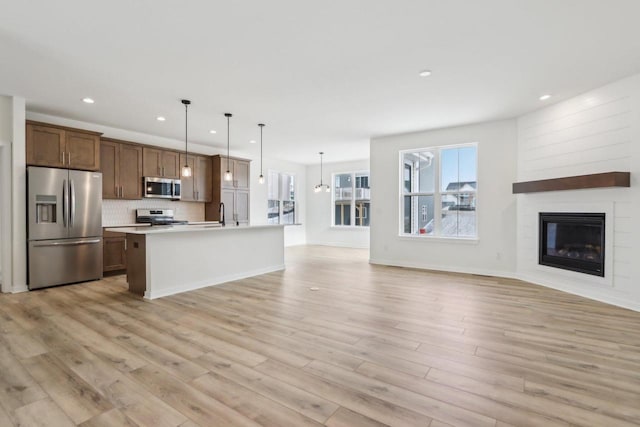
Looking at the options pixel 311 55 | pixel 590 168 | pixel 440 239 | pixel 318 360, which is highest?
pixel 311 55

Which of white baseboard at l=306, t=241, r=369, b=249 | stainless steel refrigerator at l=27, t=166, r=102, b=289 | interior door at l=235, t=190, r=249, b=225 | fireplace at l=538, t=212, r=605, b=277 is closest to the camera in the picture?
fireplace at l=538, t=212, r=605, b=277

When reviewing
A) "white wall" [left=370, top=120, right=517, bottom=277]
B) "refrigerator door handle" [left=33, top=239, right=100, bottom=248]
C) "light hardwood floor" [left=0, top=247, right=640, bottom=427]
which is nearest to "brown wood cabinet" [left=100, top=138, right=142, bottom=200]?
"refrigerator door handle" [left=33, top=239, right=100, bottom=248]

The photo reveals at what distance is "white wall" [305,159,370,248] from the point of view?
10180 millimetres

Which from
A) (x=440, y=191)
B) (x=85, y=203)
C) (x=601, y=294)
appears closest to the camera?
(x=601, y=294)

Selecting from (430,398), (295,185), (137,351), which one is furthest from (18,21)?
(295,185)

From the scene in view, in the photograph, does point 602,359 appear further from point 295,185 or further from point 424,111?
point 295,185

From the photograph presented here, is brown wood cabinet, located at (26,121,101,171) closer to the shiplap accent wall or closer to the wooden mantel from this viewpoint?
the wooden mantel

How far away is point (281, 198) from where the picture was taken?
1036 centimetres

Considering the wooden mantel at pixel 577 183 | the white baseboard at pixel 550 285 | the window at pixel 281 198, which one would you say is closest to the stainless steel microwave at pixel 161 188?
the window at pixel 281 198

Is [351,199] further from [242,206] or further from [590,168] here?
[590,168]

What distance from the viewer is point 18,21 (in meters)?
2.74

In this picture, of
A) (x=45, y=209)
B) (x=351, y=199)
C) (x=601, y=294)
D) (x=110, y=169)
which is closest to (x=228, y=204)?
(x=110, y=169)

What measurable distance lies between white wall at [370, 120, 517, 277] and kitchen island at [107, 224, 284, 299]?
265 centimetres

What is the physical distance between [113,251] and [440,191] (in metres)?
6.38
